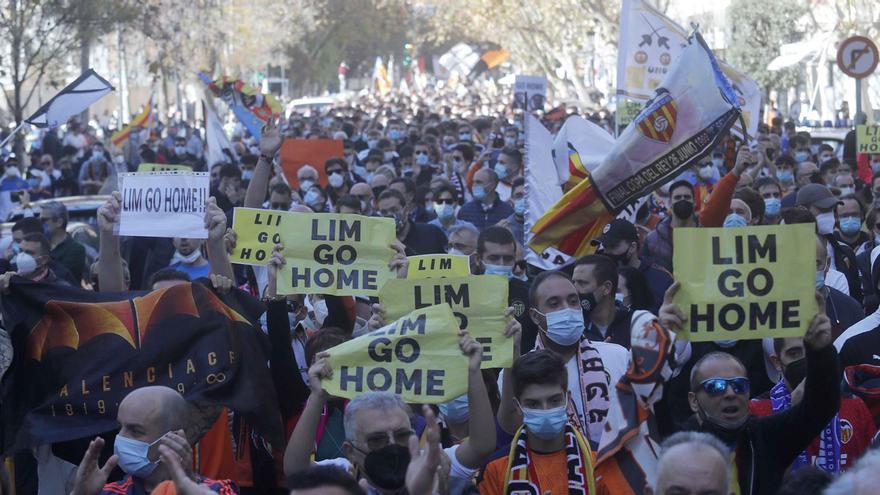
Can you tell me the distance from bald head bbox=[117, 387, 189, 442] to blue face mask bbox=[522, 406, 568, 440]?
126 centimetres

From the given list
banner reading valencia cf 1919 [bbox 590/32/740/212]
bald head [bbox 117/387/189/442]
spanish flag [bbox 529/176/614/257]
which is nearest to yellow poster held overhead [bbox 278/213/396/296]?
spanish flag [bbox 529/176/614/257]

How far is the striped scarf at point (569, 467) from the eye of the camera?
17.2 ft

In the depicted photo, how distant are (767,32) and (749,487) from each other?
1906 inches

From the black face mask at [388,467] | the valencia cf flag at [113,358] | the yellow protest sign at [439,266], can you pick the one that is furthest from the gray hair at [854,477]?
the yellow protest sign at [439,266]

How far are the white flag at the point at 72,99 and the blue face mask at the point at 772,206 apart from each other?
593 centimetres

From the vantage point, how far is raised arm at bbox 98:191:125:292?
773cm

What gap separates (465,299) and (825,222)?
557 centimetres

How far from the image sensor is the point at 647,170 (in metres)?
9.03

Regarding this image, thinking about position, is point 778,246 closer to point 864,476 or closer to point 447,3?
point 864,476

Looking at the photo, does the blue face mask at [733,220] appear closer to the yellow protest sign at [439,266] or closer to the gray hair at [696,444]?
the yellow protest sign at [439,266]

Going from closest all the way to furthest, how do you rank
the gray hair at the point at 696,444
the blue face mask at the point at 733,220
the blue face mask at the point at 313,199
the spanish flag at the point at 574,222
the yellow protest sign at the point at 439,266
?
the gray hair at the point at 696,444, the yellow protest sign at the point at 439,266, the spanish flag at the point at 574,222, the blue face mask at the point at 733,220, the blue face mask at the point at 313,199

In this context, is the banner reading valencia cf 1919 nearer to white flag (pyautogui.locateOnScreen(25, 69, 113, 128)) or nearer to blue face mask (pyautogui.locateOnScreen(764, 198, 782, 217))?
blue face mask (pyautogui.locateOnScreen(764, 198, 782, 217))

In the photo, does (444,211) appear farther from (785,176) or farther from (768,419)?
(768,419)

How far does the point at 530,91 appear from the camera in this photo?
22.6m
